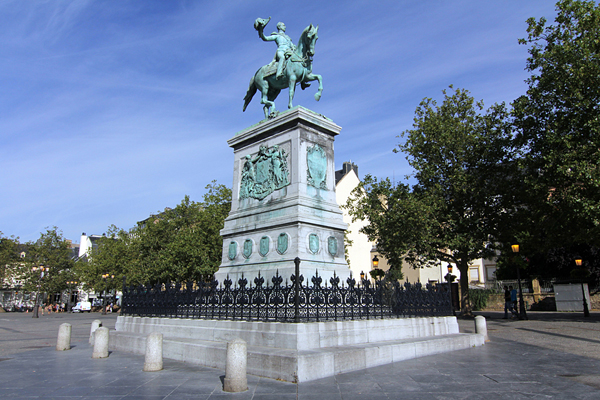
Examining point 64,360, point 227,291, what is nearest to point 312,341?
point 227,291

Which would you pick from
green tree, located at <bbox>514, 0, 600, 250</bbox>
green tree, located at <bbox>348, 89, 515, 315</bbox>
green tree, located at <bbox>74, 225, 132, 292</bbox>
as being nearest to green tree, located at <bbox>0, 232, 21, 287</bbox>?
green tree, located at <bbox>74, 225, 132, 292</bbox>

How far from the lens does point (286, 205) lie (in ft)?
38.2

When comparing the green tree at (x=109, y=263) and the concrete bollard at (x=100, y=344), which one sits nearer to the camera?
the concrete bollard at (x=100, y=344)

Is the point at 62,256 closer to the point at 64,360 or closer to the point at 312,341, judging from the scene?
the point at 64,360

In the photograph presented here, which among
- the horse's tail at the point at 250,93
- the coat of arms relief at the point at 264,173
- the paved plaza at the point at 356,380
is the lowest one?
the paved plaza at the point at 356,380

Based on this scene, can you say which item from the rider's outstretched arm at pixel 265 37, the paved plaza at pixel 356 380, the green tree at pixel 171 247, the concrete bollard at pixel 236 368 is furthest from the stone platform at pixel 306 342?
the green tree at pixel 171 247

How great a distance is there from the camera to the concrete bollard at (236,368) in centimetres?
643

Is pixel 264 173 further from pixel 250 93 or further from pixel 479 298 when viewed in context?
pixel 479 298

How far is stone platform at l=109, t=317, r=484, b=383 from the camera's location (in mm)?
7293

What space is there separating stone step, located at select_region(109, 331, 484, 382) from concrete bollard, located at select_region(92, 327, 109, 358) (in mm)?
881

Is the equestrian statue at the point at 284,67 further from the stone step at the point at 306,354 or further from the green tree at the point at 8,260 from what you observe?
the green tree at the point at 8,260

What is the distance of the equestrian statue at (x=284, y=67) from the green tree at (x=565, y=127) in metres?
13.4

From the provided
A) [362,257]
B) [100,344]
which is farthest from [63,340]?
[362,257]

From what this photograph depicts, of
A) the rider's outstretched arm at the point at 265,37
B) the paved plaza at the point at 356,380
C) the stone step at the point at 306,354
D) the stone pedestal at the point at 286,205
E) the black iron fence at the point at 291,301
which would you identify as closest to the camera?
the paved plaza at the point at 356,380
